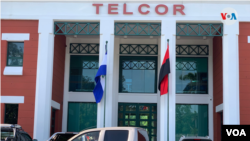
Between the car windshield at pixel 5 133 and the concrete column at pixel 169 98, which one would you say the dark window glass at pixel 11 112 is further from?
the concrete column at pixel 169 98

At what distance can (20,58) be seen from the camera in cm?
1703

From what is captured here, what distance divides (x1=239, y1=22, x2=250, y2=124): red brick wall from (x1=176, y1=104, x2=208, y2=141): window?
173 inches

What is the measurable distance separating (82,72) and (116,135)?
474 inches

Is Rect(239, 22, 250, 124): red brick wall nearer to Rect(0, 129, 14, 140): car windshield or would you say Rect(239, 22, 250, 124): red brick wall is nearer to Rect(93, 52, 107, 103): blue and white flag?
Rect(93, 52, 107, 103): blue and white flag

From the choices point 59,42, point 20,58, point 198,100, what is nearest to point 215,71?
point 198,100

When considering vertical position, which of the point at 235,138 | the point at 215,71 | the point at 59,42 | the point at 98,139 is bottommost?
the point at 98,139

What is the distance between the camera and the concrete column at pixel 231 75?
15672mm

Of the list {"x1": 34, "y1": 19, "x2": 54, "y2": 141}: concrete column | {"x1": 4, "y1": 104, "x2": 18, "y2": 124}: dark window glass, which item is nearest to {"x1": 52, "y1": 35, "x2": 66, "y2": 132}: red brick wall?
{"x1": 34, "y1": 19, "x2": 54, "y2": 141}: concrete column

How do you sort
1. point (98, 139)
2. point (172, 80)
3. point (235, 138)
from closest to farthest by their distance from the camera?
1. point (235, 138)
2. point (98, 139)
3. point (172, 80)

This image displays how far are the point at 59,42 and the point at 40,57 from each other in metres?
2.87

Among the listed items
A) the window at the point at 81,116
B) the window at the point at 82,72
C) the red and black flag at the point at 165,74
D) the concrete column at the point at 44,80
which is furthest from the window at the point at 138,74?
the concrete column at the point at 44,80

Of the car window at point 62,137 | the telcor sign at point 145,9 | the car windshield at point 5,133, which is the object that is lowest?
Result: the car window at point 62,137

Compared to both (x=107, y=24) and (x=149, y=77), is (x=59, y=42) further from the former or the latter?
(x=149, y=77)

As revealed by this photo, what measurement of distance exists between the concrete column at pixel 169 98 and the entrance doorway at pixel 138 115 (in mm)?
4642
